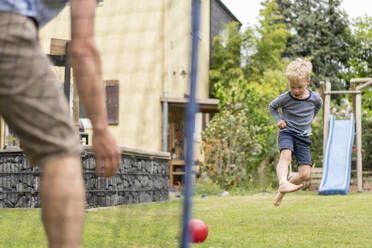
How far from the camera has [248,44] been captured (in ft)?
64.7

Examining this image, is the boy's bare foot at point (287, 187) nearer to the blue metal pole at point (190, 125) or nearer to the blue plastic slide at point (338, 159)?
the blue metal pole at point (190, 125)

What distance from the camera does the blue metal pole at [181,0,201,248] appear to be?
1722 mm

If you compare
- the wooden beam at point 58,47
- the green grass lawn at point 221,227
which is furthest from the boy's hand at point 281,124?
the wooden beam at point 58,47

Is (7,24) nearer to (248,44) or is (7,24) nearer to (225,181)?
(225,181)

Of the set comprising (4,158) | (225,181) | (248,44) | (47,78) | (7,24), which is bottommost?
(225,181)

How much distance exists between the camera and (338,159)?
36.6 feet

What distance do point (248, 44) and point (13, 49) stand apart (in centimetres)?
1848

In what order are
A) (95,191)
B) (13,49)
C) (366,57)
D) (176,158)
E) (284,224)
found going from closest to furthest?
(13,49)
(284,224)
(95,191)
(176,158)
(366,57)

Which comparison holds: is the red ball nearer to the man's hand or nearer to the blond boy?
the blond boy

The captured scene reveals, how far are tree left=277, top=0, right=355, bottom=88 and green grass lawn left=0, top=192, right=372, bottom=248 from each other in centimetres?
2112

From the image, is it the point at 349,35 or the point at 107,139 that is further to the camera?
the point at 349,35

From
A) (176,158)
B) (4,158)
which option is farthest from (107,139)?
(176,158)

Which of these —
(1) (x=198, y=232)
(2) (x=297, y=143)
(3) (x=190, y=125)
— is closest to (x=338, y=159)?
(2) (x=297, y=143)

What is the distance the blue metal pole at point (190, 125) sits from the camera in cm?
172
